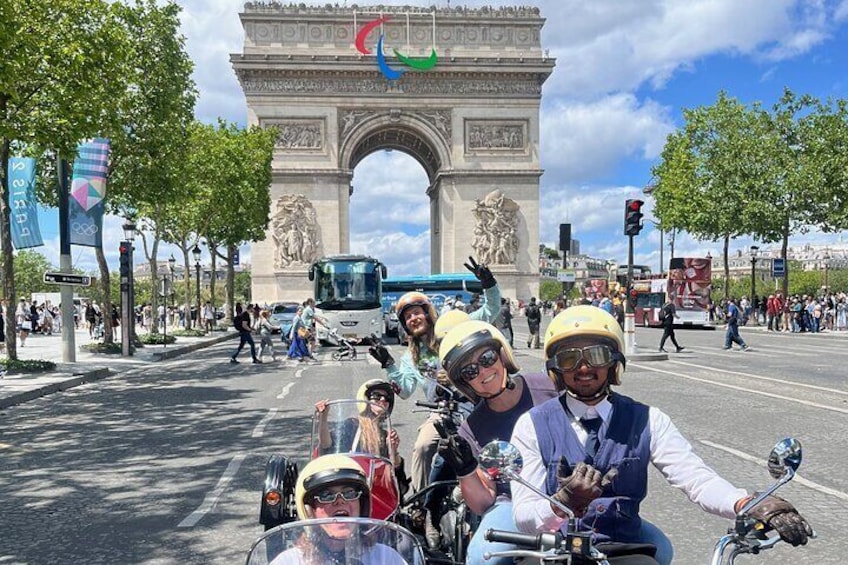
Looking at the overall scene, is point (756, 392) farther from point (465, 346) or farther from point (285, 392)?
point (465, 346)

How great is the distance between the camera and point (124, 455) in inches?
349

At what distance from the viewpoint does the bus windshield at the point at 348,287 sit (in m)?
30.5

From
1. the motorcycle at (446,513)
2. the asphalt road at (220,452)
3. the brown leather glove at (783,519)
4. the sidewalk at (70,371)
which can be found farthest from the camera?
the sidewalk at (70,371)

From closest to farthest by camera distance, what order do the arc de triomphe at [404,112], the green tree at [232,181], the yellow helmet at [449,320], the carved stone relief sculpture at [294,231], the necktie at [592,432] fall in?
the necktie at [592,432], the yellow helmet at [449,320], the green tree at [232,181], the carved stone relief sculpture at [294,231], the arc de triomphe at [404,112]

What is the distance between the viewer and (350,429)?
4480 mm

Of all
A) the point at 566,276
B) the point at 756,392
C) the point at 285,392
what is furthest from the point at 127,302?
the point at 756,392

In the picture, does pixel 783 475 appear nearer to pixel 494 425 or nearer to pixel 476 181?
pixel 494 425

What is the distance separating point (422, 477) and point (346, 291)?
25761 mm

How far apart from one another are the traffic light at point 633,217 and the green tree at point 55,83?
1180cm

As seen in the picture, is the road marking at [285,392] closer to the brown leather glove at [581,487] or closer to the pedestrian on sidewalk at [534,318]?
the pedestrian on sidewalk at [534,318]

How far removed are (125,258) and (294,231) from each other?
23.7 meters

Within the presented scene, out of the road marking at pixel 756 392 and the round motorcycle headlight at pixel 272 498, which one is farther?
the road marking at pixel 756 392

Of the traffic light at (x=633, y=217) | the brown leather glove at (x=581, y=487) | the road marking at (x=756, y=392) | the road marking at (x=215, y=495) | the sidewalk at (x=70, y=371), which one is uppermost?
the traffic light at (x=633, y=217)

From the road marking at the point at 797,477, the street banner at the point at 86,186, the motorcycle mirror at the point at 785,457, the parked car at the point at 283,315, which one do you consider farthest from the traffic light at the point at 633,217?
the parked car at the point at 283,315
